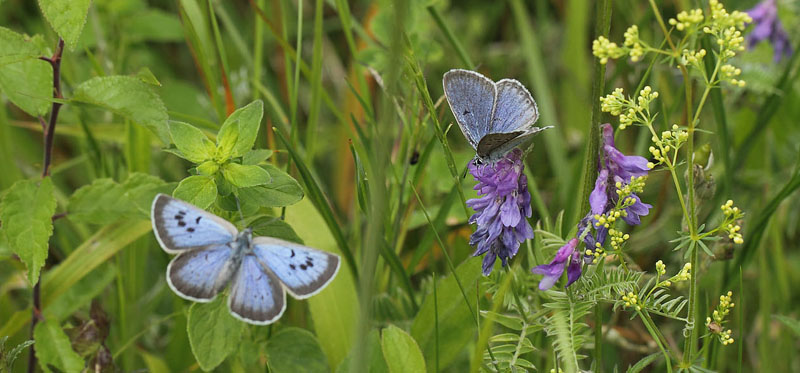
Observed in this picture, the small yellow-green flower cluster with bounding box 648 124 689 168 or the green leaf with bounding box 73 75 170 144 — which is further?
the green leaf with bounding box 73 75 170 144

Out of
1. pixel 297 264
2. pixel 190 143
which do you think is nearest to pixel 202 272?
pixel 297 264

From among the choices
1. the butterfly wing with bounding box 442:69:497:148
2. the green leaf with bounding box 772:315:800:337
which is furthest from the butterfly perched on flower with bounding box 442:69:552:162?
the green leaf with bounding box 772:315:800:337

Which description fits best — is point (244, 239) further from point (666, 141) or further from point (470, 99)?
point (666, 141)

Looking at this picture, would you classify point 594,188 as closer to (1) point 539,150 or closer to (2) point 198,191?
(2) point 198,191

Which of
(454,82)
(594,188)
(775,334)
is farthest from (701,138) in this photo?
(454,82)

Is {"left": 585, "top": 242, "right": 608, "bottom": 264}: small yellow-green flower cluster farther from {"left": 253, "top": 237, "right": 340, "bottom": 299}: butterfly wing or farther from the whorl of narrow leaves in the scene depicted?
{"left": 253, "top": 237, "right": 340, "bottom": 299}: butterfly wing

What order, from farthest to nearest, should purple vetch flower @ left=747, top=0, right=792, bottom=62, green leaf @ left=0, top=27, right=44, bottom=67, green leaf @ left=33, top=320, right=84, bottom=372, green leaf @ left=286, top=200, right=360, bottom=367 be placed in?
purple vetch flower @ left=747, top=0, right=792, bottom=62 < green leaf @ left=286, top=200, right=360, bottom=367 < green leaf @ left=33, top=320, right=84, bottom=372 < green leaf @ left=0, top=27, right=44, bottom=67

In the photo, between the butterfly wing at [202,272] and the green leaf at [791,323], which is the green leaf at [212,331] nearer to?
the butterfly wing at [202,272]
